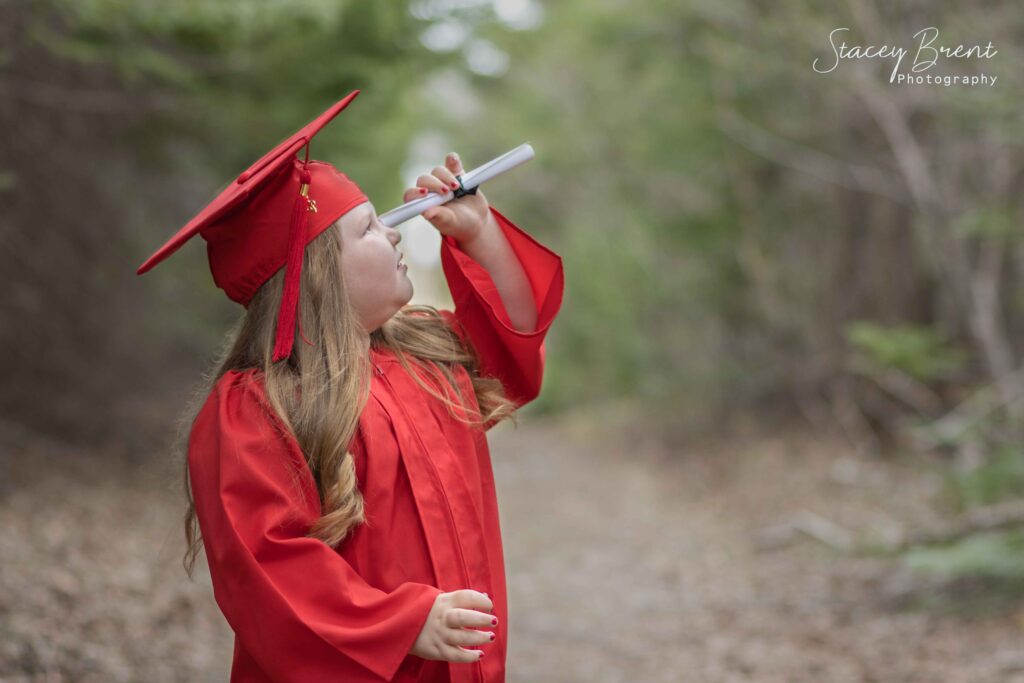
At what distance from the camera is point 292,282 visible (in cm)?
230

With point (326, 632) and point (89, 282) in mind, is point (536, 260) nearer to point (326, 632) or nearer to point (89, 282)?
point (326, 632)

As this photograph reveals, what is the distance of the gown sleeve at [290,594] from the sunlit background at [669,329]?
0.54 metres

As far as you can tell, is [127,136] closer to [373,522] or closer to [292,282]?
[292,282]

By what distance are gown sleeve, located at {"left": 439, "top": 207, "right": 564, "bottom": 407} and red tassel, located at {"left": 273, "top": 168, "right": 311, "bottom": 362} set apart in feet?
1.47

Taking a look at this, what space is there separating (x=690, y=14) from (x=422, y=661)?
27.2ft

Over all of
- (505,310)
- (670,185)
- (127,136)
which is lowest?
(505,310)

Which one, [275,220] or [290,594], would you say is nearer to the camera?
[290,594]

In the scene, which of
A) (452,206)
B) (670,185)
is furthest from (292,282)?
(670,185)

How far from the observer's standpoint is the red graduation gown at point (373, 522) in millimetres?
2105

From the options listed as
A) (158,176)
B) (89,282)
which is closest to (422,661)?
(89,282)

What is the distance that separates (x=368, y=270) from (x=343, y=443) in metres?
0.43

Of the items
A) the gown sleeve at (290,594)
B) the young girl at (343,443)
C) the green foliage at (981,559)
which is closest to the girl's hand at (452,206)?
the young girl at (343,443)

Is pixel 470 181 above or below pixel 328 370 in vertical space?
above

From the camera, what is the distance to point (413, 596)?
2119mm
